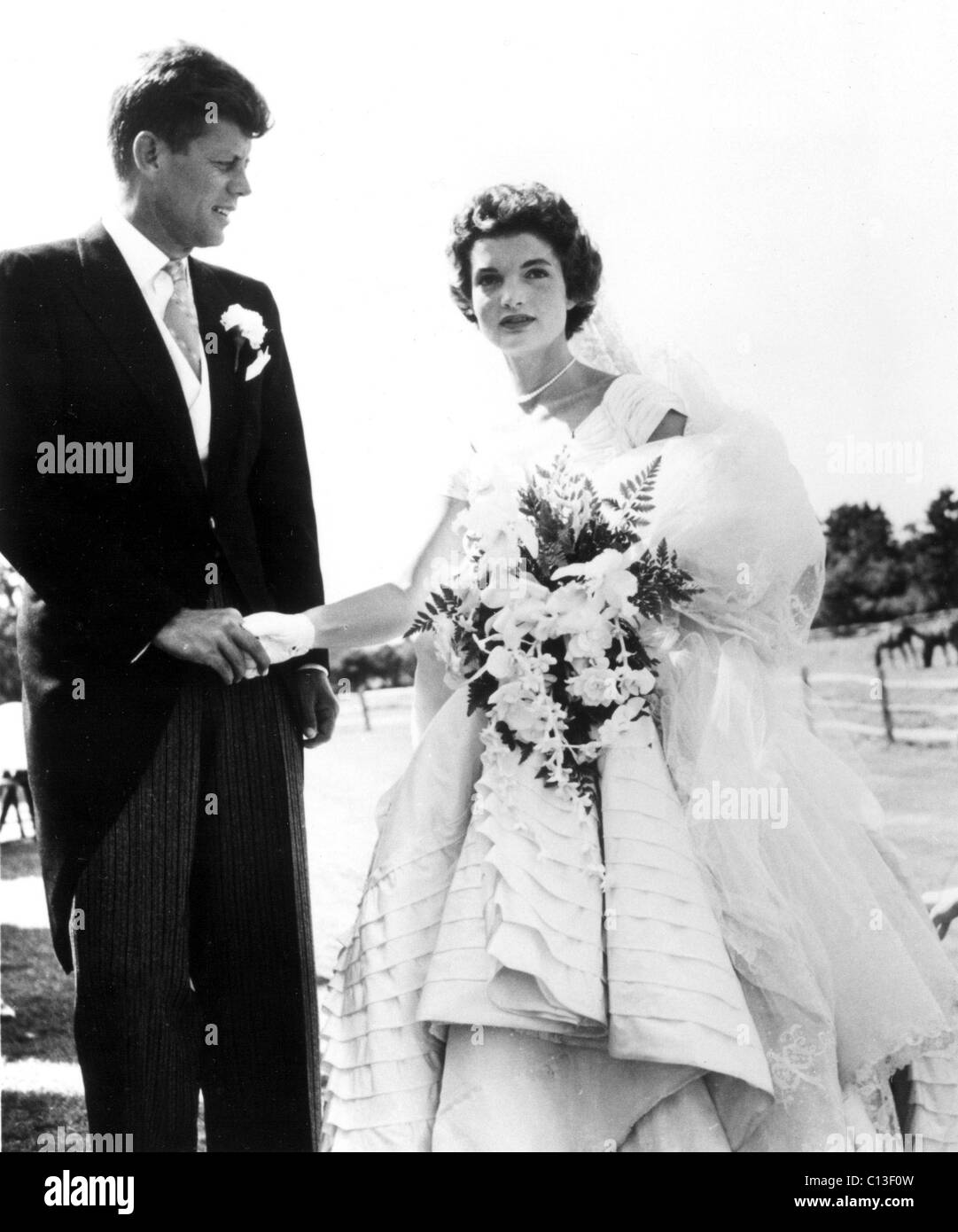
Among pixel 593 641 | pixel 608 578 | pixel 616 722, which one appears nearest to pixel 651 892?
pixel 616 722

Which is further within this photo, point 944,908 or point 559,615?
point 944,908

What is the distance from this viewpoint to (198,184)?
2.86 metres

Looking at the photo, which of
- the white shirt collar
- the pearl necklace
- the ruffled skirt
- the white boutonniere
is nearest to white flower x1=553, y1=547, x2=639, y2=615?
the ruffled skirt

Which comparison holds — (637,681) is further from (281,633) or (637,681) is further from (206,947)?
(206,947)

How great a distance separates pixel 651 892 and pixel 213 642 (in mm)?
952

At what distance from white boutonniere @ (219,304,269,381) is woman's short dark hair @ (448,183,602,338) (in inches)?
18.3

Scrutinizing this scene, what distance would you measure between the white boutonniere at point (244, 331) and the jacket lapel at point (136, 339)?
165 mm

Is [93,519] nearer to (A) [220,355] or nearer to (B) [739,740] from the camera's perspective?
(A) [220,355]

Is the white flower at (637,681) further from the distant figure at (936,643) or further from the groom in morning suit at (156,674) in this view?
the distant figure at (936,643)

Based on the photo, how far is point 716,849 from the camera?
2.74 meters

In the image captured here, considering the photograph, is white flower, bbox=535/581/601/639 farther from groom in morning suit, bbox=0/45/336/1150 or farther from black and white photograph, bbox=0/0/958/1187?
groom in morning suit, bbox=0/45/336/1150

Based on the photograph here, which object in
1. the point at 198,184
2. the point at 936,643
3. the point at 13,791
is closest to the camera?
the point at 198,184
